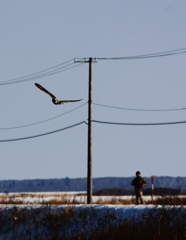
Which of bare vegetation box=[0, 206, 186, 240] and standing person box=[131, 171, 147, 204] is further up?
standing person box=[131, 171, 147, 204]

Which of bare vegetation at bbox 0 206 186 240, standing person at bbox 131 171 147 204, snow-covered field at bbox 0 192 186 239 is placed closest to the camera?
bare vegetation at bbox 0 206 186 240

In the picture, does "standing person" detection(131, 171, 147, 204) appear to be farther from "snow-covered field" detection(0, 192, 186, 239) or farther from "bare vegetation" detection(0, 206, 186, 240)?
"bare vegetation" detection(0, 206, 186, 240)

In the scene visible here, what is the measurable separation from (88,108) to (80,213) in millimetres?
7935

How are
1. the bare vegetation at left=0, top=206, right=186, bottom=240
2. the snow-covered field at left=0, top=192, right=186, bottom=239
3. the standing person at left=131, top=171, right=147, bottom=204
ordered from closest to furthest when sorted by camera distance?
1. the bare vegetation at left=0, top=206, right=186, bottom=240
2. the snow-covered field at left=0, top=192, right=186, bottom=239
3. the standing person at left=131, top=171, right=147, bottom=204

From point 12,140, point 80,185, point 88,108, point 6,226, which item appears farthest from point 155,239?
point 80,185

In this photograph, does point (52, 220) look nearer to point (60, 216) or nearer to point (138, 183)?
point (60, 216)

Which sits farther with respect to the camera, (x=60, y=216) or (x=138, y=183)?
(x=138, y=183)

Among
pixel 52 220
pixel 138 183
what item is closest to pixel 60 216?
pixel 52 220

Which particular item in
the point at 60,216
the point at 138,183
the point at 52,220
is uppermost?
the point at 138,183

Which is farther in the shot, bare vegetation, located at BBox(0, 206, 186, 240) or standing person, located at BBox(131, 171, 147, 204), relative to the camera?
standing person, located at BBox(131, 171, 147, 204)

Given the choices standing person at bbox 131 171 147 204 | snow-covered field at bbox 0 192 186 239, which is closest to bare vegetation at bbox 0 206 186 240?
snow-covered field at bbox 0 192 186 239

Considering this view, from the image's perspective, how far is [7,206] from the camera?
107 ft

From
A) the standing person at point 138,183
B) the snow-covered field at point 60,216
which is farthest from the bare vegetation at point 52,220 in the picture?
the standing person at point 138,183

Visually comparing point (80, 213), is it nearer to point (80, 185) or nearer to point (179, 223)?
point (179, 223)
